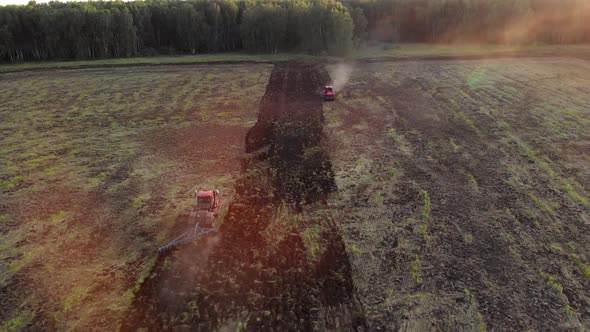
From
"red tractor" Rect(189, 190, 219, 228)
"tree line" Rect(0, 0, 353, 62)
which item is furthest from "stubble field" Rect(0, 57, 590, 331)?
"tree line" Rect(0, 0, 353, 62)

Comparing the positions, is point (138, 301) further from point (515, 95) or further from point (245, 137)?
point (515, 95)

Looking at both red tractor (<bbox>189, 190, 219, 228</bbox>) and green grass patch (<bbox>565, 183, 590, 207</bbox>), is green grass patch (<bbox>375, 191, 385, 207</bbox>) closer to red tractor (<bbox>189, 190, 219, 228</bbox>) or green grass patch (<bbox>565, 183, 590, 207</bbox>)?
red tractor (<bbox>189, 190, 219, 228</bbox>)

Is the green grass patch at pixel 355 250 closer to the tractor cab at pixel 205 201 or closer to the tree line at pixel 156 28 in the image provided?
the tractor cab at pixel 205 201

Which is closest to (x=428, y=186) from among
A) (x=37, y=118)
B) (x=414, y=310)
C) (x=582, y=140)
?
(x=414, y=310)

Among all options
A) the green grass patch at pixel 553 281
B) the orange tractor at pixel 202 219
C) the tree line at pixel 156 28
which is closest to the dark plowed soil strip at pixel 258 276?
the orange tractor at pixel 202 219

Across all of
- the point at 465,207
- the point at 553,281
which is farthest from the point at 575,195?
the point at 553,281
